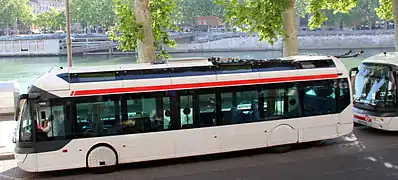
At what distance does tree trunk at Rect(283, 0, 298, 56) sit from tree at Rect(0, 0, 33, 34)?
59429 mm

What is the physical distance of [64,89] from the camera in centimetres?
840

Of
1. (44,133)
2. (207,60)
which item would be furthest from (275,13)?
(44,133)

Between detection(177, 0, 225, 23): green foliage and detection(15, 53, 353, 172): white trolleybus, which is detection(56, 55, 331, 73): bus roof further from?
detection(177, 0, 225, 23): green foliage

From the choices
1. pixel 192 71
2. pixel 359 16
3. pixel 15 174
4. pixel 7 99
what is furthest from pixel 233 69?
pixel 359 16

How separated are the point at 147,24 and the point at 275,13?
458cm

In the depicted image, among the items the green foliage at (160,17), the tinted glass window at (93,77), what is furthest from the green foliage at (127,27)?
the tinted glass window at (93,77)

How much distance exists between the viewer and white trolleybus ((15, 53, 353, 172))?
836 cm

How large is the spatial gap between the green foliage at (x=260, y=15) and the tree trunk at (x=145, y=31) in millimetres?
3219

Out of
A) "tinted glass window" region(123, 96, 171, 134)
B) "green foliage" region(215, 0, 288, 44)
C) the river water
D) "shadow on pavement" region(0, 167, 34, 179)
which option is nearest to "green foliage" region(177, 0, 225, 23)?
the river water

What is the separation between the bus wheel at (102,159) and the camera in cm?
862

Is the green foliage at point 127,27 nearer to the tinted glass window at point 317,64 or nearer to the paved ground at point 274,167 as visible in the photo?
the paved ground at point 274,167

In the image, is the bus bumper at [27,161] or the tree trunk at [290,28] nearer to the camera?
the bus bumper at [27,161]

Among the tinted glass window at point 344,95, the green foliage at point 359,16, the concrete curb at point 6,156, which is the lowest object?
the concrete curb at point 6,156

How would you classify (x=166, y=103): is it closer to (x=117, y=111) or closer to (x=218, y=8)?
(x=117, y=111)
